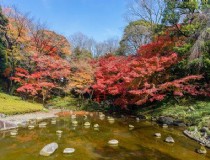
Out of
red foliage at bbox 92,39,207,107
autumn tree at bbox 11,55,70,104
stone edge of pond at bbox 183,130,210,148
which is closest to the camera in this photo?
stone edge of pond at bbox 183,130,210,148

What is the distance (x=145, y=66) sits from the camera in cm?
1788

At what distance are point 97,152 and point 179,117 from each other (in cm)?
776

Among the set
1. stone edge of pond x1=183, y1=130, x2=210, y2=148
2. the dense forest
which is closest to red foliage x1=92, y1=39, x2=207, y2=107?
the dense forest

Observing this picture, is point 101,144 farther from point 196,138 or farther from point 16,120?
point 16,120

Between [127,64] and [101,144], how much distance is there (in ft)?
33.8

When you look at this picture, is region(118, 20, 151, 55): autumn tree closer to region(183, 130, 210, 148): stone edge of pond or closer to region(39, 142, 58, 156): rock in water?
region(183, 130, 210, 148): stone edge of pond

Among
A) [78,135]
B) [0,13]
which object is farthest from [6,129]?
[0,13]

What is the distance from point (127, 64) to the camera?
64.5 feet

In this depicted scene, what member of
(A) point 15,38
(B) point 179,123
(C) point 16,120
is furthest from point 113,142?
(A) point 15,38

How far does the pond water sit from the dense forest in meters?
4.73

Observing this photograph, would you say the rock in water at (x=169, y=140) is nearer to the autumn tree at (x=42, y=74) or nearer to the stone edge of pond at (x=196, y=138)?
the stone edge of pond at (x=196, y=138)

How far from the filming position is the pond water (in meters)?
8.86

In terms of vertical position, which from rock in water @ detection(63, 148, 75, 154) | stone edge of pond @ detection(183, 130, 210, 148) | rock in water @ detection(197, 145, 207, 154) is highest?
stone edge of pond @ detection(183, 130, 210, 148)

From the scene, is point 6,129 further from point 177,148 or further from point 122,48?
point 122,48
